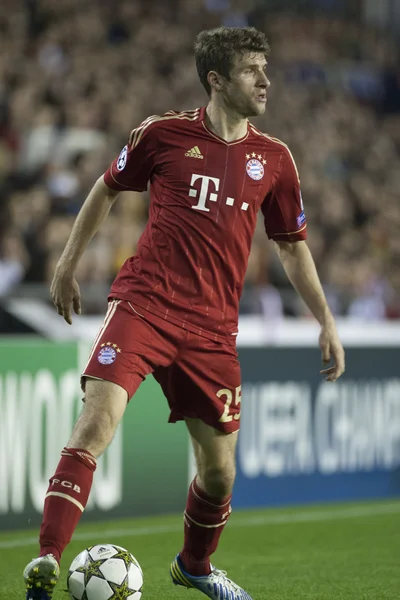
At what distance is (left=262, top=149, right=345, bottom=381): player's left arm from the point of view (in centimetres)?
529

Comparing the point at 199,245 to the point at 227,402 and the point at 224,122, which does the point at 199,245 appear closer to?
the point at 224,122

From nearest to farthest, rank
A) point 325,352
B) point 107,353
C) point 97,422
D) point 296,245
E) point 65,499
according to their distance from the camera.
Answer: point 65,499 < point 97,422 < point 107,353 < point 325,352 < point 296,245

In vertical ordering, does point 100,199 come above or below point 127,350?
above

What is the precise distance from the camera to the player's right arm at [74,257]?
16.3 ft

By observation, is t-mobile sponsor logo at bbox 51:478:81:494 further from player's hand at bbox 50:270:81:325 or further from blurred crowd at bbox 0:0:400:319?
blurred crowd at bbox 0:0:400:319

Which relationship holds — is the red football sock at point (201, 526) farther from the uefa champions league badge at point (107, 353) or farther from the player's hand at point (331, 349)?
the uefa champions league badge at point (107, 353)

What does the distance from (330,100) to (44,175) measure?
25.8 ft

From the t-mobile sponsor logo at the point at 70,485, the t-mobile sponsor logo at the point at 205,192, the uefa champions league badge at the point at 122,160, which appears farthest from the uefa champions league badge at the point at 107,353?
the uefa champions league badge at the point at 122,160

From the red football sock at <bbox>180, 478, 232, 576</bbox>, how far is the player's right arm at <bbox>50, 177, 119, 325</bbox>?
1.01m

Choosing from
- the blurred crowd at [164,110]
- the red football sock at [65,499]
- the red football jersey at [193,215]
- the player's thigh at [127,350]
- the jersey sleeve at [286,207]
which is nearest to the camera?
the red football sock at [65,499]

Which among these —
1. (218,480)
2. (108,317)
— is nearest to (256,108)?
(108,317)

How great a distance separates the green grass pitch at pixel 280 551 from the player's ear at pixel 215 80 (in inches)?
95.0

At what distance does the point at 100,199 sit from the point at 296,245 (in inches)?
36.7

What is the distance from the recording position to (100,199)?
5.09 meters
